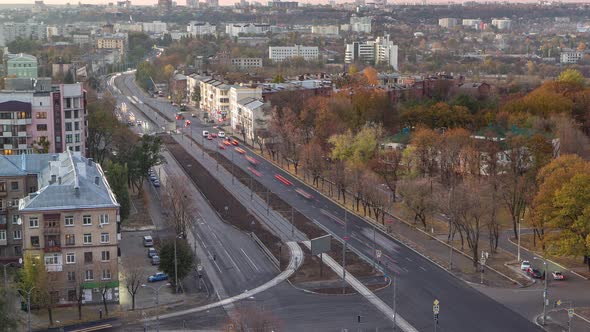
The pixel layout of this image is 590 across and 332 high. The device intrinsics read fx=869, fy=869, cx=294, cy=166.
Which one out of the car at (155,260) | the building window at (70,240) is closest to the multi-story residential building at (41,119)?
the car at (155,260)

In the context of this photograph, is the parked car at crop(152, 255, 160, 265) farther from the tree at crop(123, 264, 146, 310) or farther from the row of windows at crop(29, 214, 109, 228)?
the row of windows at crop(29, 214, 109, 228)

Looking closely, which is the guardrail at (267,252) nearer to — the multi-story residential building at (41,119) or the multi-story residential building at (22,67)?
the multi-story residential building at (41,119)

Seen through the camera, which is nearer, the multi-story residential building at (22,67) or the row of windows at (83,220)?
the row of windows at (83,220)

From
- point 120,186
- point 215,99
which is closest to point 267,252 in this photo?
point 120,186

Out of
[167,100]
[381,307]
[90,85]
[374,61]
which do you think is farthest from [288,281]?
[374,61]

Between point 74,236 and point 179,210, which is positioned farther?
point 179,210

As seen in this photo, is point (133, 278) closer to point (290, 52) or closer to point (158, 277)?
point (158, 277)

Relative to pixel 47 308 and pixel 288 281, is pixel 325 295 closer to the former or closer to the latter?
pixel 288 281

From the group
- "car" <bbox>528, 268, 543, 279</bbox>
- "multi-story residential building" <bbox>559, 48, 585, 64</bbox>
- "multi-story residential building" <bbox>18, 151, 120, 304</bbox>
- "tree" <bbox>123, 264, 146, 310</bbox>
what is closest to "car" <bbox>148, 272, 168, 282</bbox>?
"tree" <bbox>123, 264, 146, 310</bbox>
